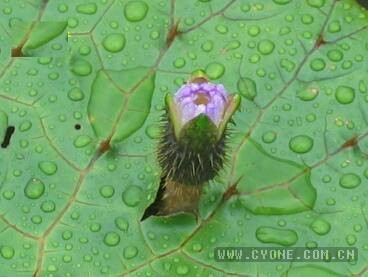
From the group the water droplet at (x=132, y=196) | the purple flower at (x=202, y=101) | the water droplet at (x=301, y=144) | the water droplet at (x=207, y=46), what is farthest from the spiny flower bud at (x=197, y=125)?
the water droplet at (x=207, y=46)

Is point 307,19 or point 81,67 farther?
point 307,19

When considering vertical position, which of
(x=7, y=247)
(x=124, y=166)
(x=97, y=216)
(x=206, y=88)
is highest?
(x=206, y=88)

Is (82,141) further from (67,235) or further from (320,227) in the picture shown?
(320,227)

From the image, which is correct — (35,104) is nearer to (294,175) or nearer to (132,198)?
(132,198)

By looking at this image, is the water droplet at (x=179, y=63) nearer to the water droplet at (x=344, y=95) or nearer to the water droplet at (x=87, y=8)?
the water droplet at (x=87, y=8)

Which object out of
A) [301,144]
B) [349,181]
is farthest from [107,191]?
[349,181]

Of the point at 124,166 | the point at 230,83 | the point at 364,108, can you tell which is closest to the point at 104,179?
the point at 124,166

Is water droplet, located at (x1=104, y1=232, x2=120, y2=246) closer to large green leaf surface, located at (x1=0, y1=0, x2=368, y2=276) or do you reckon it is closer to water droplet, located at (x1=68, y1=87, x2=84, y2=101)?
large green leaf surface, located at (x1=0, y1=0, x2=368, y2=276)
